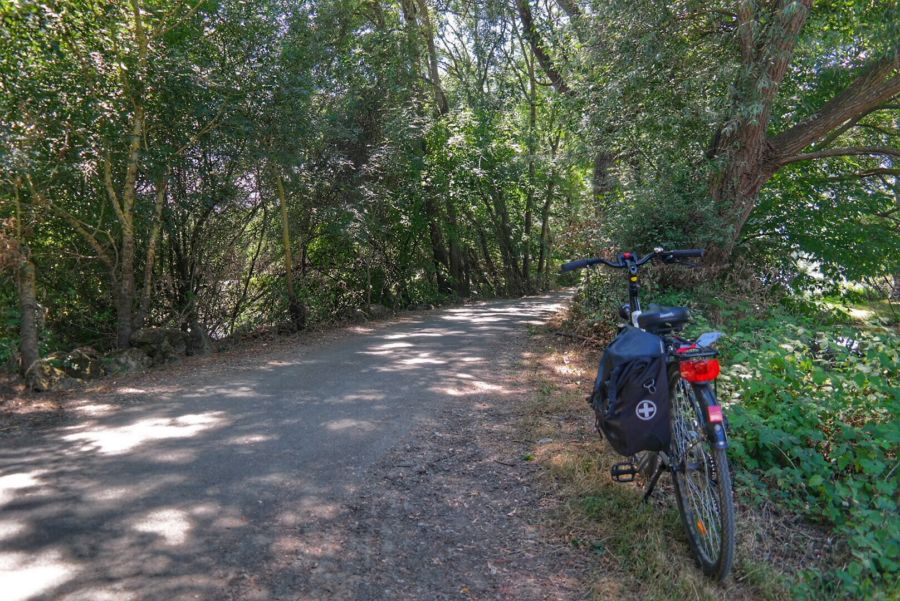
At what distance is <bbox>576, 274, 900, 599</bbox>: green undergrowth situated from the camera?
10.8 feet

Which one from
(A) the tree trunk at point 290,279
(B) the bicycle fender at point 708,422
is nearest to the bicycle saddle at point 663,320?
(B) the bicycle fender at point 708,422

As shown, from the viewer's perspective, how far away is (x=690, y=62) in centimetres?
948

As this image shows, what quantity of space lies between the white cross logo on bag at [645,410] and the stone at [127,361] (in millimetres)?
7622

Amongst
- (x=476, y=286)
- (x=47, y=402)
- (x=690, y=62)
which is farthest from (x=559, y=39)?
(x=47, y=402)

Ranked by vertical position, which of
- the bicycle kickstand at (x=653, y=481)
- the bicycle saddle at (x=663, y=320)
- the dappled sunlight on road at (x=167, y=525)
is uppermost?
the bicycle saddle at (x=663, y=320)

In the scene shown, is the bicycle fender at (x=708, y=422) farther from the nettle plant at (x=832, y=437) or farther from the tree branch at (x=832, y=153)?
the tree branch at (x=832, y=153)

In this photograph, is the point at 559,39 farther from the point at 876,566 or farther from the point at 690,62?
the point at 876,566

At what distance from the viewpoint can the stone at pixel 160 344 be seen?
30.3ft

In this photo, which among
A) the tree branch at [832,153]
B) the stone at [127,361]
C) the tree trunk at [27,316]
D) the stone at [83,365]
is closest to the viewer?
the tree trunk at [27,316]

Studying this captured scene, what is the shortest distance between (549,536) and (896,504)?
6.59ft

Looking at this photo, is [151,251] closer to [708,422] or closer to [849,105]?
[708,422]

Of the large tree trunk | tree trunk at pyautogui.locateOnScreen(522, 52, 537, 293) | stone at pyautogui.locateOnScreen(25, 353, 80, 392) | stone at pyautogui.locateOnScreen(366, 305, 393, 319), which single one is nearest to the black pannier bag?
the large tree trunk

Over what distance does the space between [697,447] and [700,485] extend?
217 millimetres

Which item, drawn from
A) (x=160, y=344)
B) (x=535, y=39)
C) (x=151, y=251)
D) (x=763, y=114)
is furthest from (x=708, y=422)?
(x=535, y=39)
